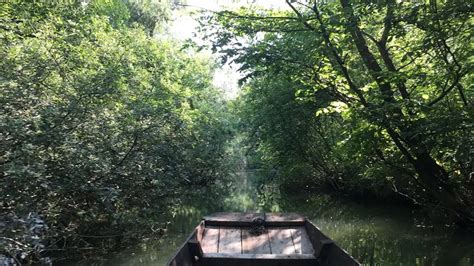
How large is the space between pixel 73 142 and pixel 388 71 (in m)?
5.34

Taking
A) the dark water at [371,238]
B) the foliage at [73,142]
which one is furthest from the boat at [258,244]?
the dark water at [371,238]

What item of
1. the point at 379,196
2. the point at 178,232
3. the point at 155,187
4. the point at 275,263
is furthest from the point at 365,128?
the point at 379,196

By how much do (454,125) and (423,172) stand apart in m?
1.73

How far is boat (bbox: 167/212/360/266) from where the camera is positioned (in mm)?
4582

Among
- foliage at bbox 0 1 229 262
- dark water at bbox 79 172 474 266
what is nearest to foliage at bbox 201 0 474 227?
dark water at bbox 79 172 474 266

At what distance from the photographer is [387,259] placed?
7883 mm

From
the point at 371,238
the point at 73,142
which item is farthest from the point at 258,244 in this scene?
the point at 371,238

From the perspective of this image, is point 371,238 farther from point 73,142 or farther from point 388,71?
point 73,142

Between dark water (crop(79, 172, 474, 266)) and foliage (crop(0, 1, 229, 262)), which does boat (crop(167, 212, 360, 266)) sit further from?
dark water (crop(79, 172, 474, 266))

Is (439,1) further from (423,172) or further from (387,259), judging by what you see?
(387,259)

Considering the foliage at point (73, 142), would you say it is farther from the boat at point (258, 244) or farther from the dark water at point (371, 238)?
the boat at point (258, 244)

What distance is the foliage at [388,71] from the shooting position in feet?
19.6

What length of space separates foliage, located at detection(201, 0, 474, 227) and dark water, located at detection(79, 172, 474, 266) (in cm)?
83

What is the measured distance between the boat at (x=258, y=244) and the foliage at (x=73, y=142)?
1.97m
